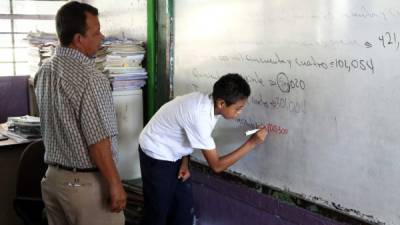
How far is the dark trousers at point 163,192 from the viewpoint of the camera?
7.00 feet

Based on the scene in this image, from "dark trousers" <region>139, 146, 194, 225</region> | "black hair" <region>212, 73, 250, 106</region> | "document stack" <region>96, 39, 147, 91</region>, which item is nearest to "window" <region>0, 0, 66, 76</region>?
"document stack" <region>96, 39, 147, 91</region>

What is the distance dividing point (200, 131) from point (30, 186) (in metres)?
1.14

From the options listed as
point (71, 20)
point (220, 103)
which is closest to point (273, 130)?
point (220, 103)

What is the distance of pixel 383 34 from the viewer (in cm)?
149

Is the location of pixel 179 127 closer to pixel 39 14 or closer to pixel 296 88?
pixel 296 88

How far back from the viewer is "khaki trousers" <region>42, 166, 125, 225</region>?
176 centimetres

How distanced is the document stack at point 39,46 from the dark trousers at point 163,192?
168 cm

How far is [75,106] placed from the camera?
1665 millimetres

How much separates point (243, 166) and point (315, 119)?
0.52 meters

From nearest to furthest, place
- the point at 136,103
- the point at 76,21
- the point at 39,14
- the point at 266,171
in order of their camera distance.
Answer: the point at 76,21 → the point at 266,171 → the point at 136,103 → the point at 39,14

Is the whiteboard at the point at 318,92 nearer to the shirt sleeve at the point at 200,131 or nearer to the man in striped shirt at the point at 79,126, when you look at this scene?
the shirt sleeve at the point at 200,131

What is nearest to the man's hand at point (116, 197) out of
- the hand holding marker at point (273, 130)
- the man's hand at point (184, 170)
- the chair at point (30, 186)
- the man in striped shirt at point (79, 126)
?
the man in striped shirt at point (79, 126)

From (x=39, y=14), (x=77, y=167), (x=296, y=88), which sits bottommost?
(x=77, y=167)

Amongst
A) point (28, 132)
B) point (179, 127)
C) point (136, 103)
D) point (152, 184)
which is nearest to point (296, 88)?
point (179, 127)
